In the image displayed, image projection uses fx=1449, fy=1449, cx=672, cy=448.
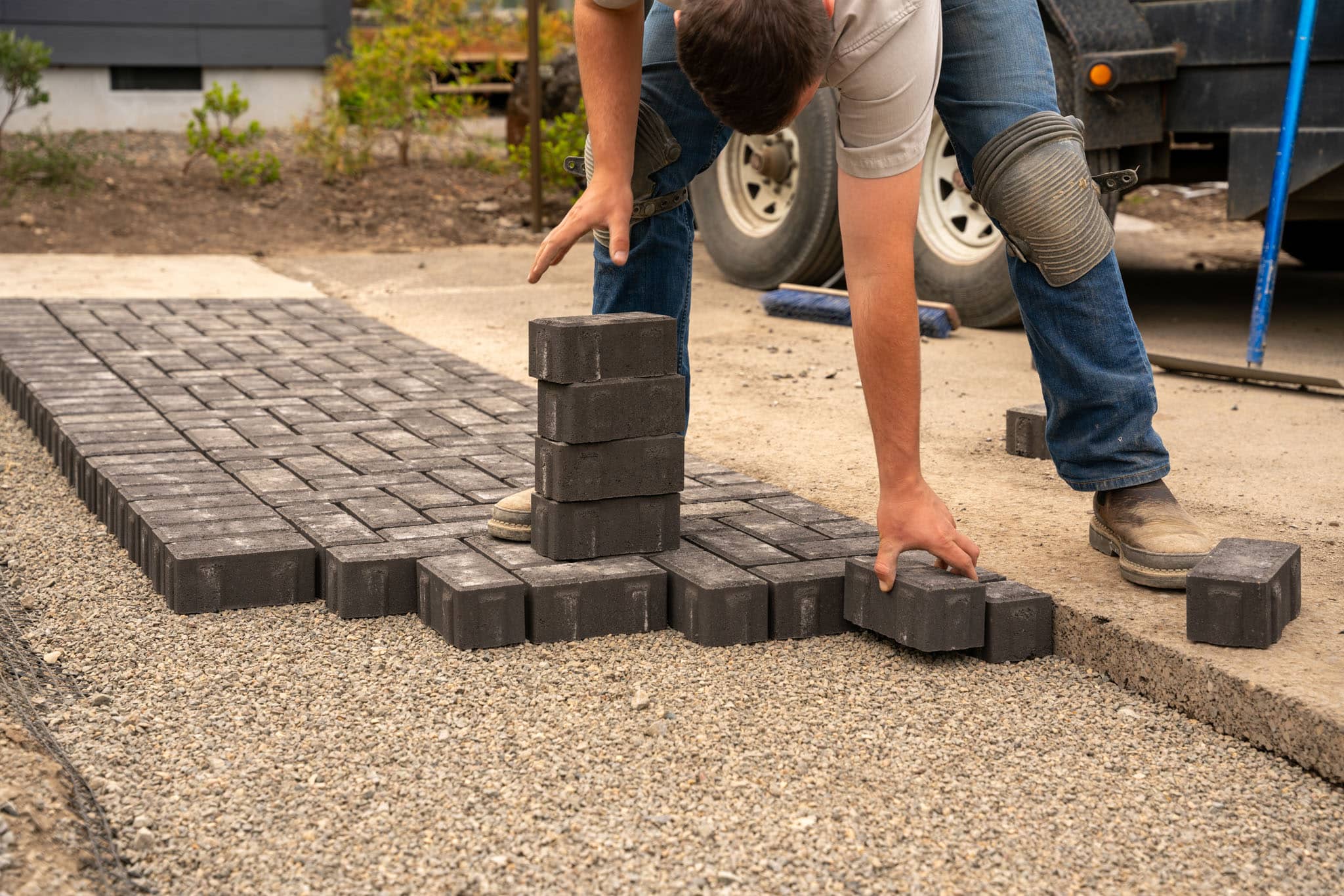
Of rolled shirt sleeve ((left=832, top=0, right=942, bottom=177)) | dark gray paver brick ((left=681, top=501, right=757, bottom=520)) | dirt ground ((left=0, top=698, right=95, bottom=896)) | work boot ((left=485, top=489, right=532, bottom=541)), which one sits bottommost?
dirt ground ((left=0, top=698, right=95, bottom=896))

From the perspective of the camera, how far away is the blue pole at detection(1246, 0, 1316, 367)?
15.3 ft

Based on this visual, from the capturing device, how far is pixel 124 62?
1247 centimetres

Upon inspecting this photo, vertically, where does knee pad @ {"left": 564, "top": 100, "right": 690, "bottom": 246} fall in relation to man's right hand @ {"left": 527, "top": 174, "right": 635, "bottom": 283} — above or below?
above

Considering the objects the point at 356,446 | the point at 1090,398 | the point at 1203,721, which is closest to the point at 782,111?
the point at 1090,398

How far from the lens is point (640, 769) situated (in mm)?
2121

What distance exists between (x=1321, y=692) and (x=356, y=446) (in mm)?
2416

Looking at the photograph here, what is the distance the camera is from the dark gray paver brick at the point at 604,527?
2.72 meters

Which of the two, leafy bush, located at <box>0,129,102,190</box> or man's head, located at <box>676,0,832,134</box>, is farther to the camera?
leafy bush, located at <box>0,129,102,190</box>

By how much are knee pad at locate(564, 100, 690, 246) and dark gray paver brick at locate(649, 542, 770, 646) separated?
0.68 m

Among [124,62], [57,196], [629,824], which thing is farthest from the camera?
[124,62]

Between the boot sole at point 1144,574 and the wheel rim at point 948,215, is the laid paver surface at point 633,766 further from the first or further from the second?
the wheel rim at point 948,215

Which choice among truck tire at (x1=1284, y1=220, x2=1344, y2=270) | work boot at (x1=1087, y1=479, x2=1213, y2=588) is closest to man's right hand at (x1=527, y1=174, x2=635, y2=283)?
work boot at (x1=1087, y1=479, x2=1213, y2=588)

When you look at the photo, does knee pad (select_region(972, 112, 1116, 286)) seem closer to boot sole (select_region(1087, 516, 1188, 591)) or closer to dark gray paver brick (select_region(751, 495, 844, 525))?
boot sole (select_region(1087, 516, 1188, 591))

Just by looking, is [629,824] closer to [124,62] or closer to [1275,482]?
[1275,482]
